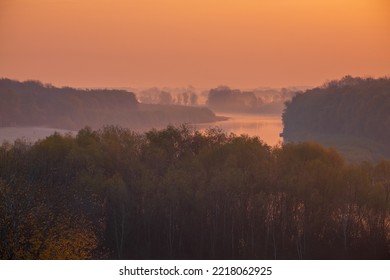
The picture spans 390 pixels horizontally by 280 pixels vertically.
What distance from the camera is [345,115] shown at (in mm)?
46094

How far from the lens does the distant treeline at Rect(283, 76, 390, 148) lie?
4141 cm

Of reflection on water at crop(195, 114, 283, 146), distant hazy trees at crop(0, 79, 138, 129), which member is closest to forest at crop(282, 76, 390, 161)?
reflection on water at crop(195, 114, 283, 146)

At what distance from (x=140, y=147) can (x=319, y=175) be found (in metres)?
6.88

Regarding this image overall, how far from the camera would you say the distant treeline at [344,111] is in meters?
41.4

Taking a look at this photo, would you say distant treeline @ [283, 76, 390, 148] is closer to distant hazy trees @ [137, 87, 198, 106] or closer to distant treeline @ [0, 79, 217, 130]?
distant hazy trees @ [137, 87, 198, 106]

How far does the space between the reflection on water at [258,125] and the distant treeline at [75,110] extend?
1549 millimetres

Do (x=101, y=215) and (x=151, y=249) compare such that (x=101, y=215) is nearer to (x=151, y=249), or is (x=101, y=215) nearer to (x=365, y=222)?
(x=151, y=249)

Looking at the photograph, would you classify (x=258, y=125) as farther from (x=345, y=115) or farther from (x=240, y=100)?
(x=345, y=115)

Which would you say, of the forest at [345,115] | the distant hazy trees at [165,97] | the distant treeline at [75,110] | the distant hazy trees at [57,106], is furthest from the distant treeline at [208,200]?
the forest at [345,115]

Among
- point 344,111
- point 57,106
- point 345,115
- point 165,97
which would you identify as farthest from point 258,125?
point 344,111

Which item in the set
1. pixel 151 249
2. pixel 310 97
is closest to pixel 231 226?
pixel 151 249

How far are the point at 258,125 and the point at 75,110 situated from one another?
12.1m

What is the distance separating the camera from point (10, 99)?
37719 mm

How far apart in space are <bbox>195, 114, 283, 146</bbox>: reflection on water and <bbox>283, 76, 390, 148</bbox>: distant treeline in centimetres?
85
